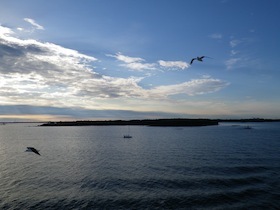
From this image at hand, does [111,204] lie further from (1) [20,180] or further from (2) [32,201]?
(1) [20,180]

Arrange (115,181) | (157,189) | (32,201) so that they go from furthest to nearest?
(115,181), (157,189), (32,201)

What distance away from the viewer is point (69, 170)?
43594 mm

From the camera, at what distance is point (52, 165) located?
48594mm

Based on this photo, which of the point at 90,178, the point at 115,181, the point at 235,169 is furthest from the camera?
the point at 235,169

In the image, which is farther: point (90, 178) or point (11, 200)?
point (90, 178)

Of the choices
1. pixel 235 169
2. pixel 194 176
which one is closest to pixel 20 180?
pixel 194 176

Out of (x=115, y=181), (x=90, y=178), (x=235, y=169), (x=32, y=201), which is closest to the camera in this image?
(x=32, y=201)

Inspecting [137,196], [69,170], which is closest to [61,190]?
[137,196]

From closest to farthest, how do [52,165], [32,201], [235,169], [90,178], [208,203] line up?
[208,203] < [32,201] < [90,178] < [235,169] < [52,165]

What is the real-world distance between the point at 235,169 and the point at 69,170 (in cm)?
2613

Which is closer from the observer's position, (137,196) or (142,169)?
(137,196)

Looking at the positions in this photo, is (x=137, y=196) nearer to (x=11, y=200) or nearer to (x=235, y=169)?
(x=11, y=200)

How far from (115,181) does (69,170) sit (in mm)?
12012

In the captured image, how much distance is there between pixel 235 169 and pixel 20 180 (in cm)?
3112
